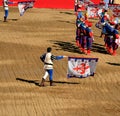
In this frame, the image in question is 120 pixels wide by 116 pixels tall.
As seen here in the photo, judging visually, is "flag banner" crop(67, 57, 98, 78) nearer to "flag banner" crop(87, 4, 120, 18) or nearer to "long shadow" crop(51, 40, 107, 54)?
"long shadow" crop(51, 40, 107, 54)

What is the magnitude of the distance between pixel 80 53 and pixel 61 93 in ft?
20.0

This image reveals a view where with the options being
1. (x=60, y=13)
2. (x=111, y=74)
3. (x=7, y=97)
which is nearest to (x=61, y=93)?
(x=7, y=97)

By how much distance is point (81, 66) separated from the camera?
14.5 m

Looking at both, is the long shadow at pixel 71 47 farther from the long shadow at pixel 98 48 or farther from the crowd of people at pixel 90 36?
the crowd of people at pixel 90 36

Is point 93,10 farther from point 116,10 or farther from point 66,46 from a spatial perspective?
point 66,46

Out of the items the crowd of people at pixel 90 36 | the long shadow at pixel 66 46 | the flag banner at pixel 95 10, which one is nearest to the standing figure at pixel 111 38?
the crowd of people at pixel 90 36

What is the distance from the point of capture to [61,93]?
45.9ft

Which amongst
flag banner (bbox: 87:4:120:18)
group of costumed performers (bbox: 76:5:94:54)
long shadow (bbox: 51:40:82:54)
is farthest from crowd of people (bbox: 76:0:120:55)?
flag banner (bbox: 87:4:120:18)

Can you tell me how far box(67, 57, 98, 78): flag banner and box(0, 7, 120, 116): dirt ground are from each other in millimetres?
532

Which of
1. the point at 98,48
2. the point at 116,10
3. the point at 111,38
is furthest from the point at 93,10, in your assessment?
the point at 111,38

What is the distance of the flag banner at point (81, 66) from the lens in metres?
14.5

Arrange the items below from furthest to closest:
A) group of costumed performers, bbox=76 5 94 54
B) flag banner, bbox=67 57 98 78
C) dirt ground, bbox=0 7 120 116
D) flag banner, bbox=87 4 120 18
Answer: flag banner, bbox=87 4 120 18
group of costumed performers, bbox=76 5 94 54
flag banner, bbox=67 57 98 78
dirt ground, bbox=0 7 120 116

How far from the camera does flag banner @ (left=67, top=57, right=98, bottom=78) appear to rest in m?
14.5

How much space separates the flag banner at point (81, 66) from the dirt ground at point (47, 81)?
532mm
